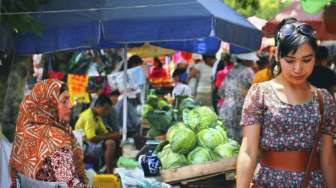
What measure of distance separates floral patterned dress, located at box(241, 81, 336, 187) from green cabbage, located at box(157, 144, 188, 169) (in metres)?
1.73

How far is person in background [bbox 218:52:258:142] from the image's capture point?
1166 centimetres

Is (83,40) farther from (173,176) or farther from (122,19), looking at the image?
(173,176)

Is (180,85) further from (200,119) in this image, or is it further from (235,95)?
(200,119)

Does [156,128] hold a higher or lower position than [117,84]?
higher

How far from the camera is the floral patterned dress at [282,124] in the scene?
13.1 ft

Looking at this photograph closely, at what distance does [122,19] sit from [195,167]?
240cm

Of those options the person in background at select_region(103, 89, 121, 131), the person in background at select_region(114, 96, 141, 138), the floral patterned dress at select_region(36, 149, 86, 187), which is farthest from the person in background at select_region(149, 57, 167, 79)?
the floral patterned dress at select_region(36, 149, 86, 187)

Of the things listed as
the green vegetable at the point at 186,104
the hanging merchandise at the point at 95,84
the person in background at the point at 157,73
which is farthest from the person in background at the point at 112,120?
the person in background at the point at 157,73

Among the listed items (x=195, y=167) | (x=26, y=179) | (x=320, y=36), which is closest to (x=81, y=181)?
(x=26, y=179)

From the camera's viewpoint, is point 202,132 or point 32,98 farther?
point 202,132

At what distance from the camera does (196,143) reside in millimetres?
6141

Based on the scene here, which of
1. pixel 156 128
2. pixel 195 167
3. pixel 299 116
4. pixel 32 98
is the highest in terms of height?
pixel 299 116

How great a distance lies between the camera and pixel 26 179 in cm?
536

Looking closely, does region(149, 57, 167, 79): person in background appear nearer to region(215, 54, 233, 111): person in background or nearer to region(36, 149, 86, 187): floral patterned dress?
region(215, 54, 233, 111): person in background
